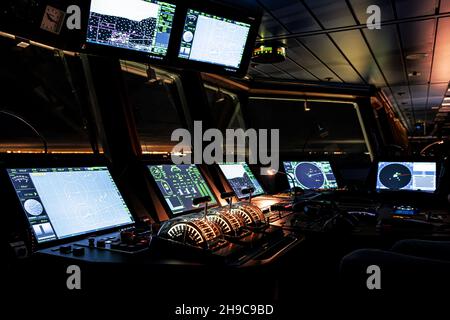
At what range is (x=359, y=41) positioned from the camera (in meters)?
5.00

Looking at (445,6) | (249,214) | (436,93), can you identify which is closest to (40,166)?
(249,214)

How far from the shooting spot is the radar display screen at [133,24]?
191cm

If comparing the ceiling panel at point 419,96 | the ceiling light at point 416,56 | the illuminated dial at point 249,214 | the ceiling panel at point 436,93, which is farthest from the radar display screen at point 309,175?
the ceiling panel at point 436,93

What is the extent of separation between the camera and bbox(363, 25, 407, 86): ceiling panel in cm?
466

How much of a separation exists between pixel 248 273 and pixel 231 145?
2580 mm

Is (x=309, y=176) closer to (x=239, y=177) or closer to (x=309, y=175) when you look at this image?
(x=309, y=175)

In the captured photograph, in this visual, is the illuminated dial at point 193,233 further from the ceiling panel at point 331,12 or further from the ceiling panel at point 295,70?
the ceiling panel at point 295,70

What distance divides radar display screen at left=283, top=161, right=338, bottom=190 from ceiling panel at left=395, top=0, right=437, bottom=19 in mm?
1814

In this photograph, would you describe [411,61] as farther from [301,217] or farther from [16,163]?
[16,163]

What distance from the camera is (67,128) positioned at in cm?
296

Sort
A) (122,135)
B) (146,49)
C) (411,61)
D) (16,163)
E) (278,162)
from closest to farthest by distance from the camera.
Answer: (16,163) < (146,49) < (122,135) < (278,162) < (411,61)

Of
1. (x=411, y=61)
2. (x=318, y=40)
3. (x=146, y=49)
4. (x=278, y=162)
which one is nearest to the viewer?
(x=146, y=49)

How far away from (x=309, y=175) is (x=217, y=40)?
1.98 m

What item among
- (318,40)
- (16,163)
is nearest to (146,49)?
(16,163)
